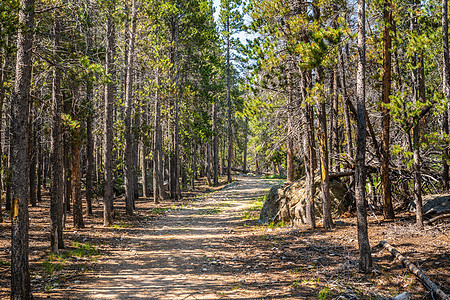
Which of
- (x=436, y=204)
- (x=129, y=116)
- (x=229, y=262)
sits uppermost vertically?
(x=129, y=116)

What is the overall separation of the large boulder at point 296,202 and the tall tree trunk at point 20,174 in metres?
9.08

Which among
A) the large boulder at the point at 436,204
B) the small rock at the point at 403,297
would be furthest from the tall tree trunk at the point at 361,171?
the large boulder at the point at 436,204

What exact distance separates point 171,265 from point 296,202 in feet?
19.8

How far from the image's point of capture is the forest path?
6.21m

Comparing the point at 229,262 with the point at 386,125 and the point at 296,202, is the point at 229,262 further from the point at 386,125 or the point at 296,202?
the point at 386,125

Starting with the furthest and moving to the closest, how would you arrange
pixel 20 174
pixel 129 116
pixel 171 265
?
pixel 129 116, pixel 171 265, pixel 20 174

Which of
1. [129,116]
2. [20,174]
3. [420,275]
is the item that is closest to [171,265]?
[20,174]

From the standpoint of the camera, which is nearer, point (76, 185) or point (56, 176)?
point (56, 176)

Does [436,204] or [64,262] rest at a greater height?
[436,204]

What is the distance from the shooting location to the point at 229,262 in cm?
837

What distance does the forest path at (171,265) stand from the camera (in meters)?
6.21

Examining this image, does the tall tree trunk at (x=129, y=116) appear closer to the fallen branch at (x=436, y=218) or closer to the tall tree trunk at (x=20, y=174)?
the tall tree trunk at (x=20, y=174)

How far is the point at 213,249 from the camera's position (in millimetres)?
9758

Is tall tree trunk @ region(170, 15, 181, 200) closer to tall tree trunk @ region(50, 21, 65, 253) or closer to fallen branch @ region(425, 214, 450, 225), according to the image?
tall tree trunk @ region(50, 21, 65, 253)
